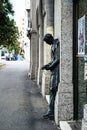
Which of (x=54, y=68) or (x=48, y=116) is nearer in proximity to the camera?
(x=54, y=68)

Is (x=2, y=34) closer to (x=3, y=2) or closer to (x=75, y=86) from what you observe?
(x=3, y=2)

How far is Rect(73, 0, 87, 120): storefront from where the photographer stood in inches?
357

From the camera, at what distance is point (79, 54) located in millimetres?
9477

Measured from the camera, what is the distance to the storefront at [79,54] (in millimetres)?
9070

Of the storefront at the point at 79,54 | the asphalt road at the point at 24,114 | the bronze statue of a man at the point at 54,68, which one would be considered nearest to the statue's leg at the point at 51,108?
the bronze statue of a man at the point at 54,68

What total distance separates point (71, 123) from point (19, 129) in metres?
1.19

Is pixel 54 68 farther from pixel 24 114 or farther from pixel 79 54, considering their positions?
pixel 24 114

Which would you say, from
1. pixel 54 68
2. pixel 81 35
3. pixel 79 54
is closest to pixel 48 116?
pixel 54 68

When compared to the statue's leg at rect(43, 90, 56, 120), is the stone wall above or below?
above

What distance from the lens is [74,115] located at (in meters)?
9.99

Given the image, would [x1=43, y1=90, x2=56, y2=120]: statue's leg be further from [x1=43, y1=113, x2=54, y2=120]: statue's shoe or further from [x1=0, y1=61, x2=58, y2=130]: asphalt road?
[x1=0, y1=61, x2=58, y2=130]: asphalt road

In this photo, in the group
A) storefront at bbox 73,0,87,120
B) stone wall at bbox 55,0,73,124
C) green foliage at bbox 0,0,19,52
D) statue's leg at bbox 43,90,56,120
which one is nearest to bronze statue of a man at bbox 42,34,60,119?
statue's leg at bbox 43,90,56,120

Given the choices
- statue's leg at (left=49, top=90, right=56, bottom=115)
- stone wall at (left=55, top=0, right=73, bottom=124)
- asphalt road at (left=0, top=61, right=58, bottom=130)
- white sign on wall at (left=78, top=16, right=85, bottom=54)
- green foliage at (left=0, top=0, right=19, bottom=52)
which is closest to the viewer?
white sign on wall at (left=78, top=16, right=85, bottom=54)

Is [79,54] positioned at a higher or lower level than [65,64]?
higher
